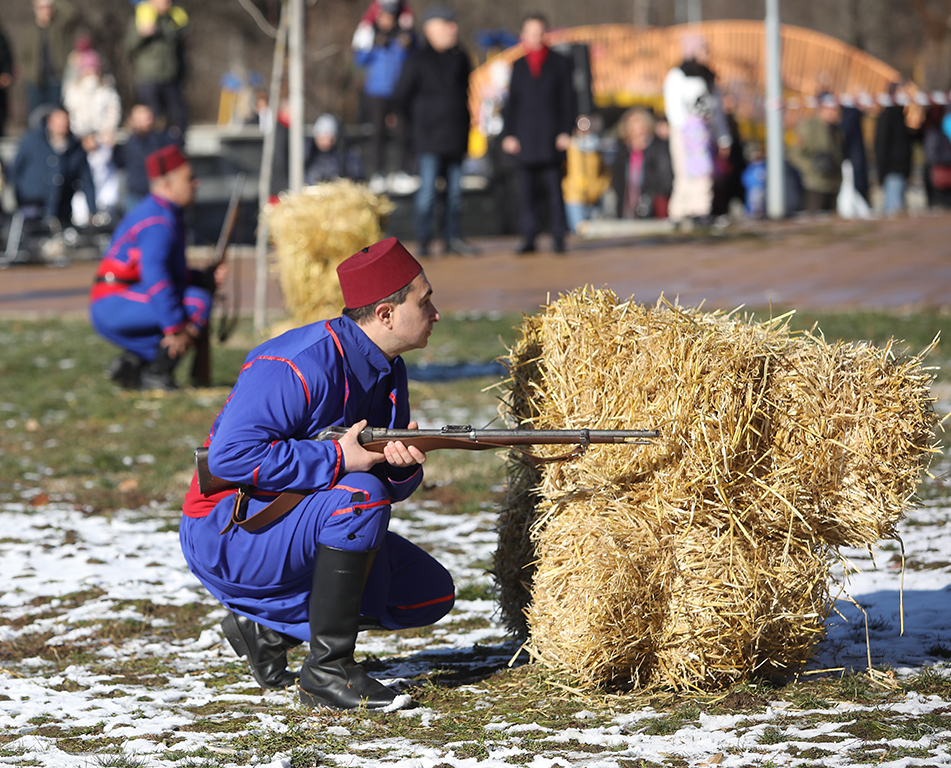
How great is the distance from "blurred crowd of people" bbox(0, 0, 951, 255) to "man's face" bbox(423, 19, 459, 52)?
0.02 metres

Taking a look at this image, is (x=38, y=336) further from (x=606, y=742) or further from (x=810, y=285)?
(x=606, y=742)

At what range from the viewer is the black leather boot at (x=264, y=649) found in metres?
3.82

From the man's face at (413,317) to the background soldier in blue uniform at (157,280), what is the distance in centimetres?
435

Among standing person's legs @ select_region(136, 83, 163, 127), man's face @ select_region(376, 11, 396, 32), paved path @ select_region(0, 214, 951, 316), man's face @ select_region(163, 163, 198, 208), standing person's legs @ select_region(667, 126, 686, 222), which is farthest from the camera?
standing person's legs @ select_region(136, 83, 163, 127)

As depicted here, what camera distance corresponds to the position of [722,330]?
139 inches

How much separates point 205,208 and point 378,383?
15.1 meters

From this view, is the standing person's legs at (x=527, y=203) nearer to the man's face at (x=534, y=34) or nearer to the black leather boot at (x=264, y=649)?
the man's face at (x=534, y=34)

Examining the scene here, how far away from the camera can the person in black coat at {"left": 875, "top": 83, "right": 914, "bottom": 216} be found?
18672 mm

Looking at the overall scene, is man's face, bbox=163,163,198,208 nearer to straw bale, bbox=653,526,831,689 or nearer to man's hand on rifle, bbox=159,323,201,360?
man's hand on rifle, bbox=159,323,201,360

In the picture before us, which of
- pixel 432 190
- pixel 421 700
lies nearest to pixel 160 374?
pixel 421 700

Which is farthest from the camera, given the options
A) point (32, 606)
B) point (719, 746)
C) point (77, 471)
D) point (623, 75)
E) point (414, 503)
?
point (623, 75)

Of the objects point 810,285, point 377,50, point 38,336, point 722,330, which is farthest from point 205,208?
point 722,330

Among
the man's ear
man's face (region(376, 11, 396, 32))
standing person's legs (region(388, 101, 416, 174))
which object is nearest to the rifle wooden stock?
the man's ear

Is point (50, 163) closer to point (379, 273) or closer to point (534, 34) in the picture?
point (534, 34)
